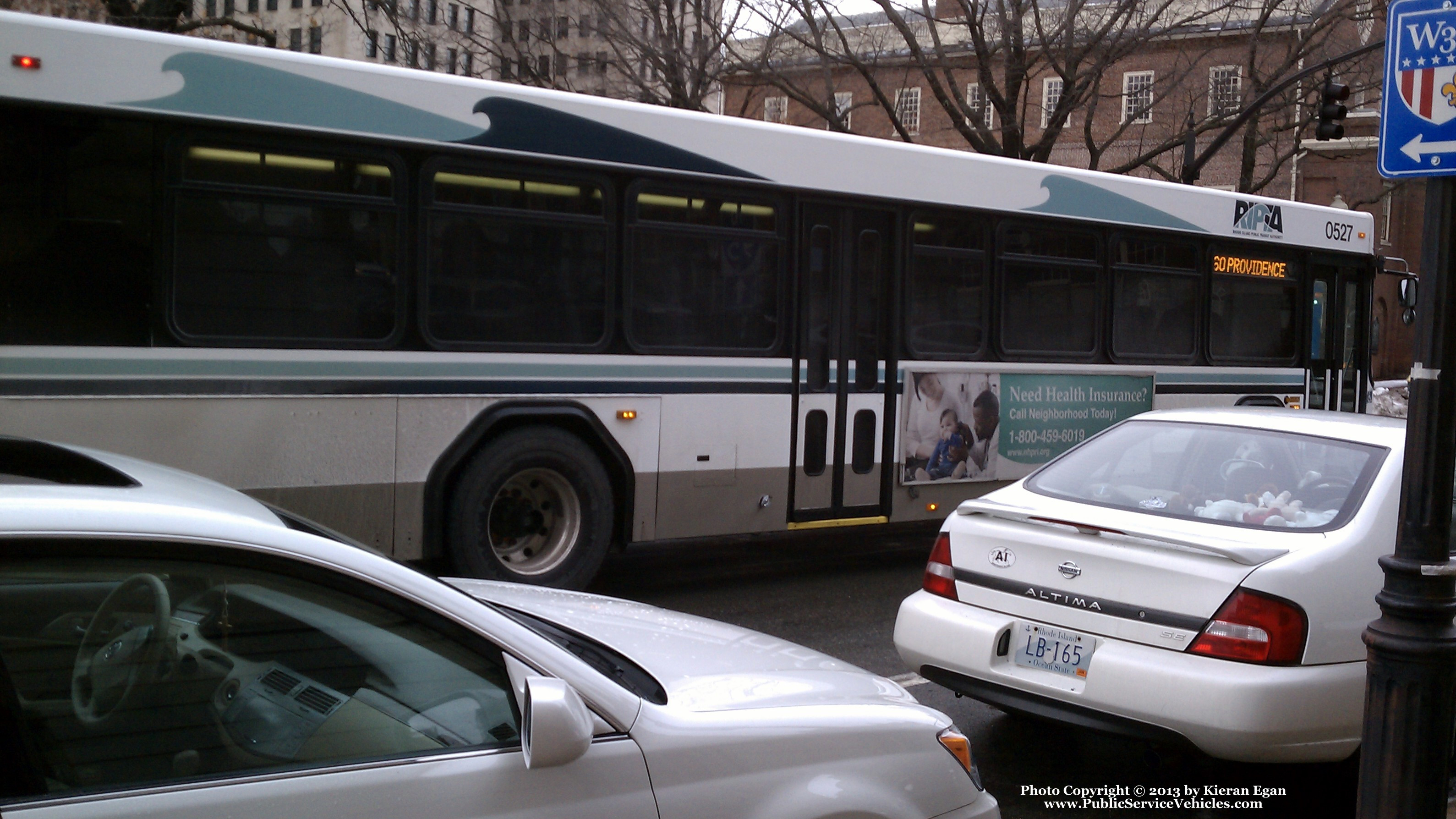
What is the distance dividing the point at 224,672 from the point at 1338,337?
42.2ft

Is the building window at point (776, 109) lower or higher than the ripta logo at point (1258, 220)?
higher

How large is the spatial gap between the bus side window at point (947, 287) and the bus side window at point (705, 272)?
1.25 m

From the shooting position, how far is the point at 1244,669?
167 inches

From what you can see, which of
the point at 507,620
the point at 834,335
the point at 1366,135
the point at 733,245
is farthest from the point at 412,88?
the point at 1366,135

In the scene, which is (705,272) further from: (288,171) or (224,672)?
(224,672)

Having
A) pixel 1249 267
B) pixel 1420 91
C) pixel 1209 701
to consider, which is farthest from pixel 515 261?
pixel 1249 267

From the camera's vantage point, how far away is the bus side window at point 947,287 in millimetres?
9352

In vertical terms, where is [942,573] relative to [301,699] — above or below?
below

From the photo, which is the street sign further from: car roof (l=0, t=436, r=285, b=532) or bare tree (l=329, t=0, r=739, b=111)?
bare tree (l=329, t=0, r=739, b=111)

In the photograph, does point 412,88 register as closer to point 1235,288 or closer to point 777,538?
point 777,538

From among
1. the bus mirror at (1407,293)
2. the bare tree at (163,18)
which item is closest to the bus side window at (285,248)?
the bare tree at (163,18)

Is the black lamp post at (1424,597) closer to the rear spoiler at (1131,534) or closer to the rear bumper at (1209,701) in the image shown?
the rear bumper at (1209,701)

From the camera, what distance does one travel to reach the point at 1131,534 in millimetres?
4652

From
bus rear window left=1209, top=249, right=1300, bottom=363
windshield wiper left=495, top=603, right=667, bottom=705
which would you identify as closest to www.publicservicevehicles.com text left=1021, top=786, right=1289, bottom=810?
windshield wiper left=495, top=603, right=667, bottom=705
